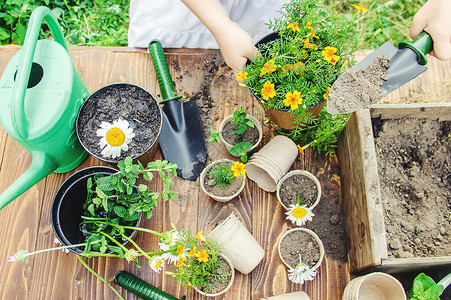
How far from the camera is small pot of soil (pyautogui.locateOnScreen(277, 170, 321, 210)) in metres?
1.20

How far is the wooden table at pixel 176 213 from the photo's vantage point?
117cm

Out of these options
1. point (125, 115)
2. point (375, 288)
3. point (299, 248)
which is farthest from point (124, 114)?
point (375, 288)

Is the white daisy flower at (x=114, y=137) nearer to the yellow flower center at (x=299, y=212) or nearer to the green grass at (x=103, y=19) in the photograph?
the yellow flower center at (x=299, y=212)

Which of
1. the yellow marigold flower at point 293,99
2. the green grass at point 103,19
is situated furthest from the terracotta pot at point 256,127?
the green grass at point 103,19

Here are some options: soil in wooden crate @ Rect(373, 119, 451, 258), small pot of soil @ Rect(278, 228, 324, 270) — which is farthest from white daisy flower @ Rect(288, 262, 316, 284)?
soil in wooden crate @ Rect(373, 119, 451, 258)

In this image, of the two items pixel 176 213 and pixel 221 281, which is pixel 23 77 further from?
pixel 221 281

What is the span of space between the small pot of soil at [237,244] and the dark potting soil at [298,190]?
0.18m

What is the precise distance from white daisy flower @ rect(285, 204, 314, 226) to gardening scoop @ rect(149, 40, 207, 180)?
0.34 m

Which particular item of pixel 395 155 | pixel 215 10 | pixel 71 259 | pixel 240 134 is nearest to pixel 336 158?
pixel 395 155

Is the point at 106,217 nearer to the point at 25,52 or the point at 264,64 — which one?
the point at 25,52

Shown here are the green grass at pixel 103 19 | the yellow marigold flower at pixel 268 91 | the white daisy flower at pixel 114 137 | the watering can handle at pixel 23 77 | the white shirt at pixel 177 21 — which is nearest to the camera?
the watering can handle at pixel 23 77

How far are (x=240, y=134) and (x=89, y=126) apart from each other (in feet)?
1.63

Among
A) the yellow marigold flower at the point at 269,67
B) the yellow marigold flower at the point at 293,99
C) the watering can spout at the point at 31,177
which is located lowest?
the watering can spout at the point at 31,177

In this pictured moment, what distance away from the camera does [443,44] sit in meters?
1.06
